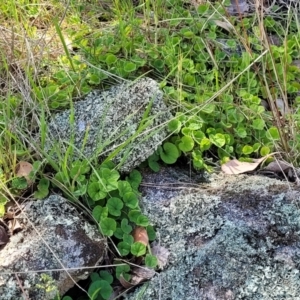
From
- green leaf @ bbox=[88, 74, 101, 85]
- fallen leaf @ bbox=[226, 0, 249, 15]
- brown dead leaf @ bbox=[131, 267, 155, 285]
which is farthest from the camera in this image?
fallen leaf @ bbox=[226, 0, 249, 15]

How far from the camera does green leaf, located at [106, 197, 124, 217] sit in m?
1.49

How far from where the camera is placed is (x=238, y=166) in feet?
5.68

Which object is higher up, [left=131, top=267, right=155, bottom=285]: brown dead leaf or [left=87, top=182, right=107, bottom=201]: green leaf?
[left=87, top=182, right=107, bottom=201]: green leaf

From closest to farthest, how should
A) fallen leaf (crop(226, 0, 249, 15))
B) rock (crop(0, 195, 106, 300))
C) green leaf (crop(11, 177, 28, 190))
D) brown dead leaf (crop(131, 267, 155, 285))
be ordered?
rock (crop(0, 195, 106, 300))
brown dead leaf (crop(131, 267, 155, 285))
green leaf (crop(11, 177, 28, 190))
fallen leaf (crop(226, 0, 249, 15))

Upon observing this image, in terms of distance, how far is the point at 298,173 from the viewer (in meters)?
1.71

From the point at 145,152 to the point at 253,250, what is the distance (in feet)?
1.57

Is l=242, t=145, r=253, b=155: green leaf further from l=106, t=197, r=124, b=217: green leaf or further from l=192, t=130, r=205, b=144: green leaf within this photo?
l=106, t=197, r=124, b=217: green leaf

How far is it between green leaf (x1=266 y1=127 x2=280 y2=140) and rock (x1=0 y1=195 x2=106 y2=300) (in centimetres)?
74

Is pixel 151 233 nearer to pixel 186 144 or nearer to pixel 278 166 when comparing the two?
pixel 186 144

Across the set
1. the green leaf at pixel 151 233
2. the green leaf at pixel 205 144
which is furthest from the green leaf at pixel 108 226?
the green leaf at pixel 205 144

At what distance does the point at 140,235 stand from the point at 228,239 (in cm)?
26

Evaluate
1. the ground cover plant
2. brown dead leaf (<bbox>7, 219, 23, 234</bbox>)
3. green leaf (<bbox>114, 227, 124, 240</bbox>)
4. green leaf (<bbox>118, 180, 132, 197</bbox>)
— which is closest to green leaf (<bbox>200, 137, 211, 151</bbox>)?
the ground cover plant

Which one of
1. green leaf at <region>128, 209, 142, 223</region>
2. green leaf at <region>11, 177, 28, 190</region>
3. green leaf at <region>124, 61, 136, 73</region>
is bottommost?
green leaf at <region>128, 209, 142, 223</region>

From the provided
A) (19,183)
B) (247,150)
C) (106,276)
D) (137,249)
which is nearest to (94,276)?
(106,276)
